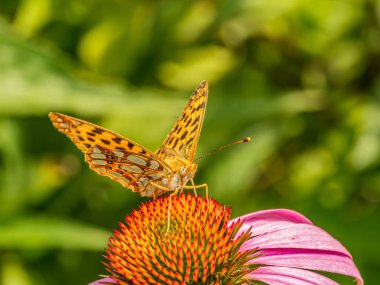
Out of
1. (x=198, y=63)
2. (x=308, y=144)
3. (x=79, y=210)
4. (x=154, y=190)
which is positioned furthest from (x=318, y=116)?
(x=154, y=190)

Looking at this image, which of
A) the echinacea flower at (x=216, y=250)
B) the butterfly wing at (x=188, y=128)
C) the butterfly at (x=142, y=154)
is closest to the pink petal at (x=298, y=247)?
the echinacea flower at (x=216, y=250)

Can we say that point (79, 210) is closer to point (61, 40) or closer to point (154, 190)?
point (61, 40)

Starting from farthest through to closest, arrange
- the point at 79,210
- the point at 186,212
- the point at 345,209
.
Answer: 1. the point at 79,210
2. the point at 345,209
3. the point at 186,212

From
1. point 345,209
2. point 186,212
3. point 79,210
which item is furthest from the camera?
point 79,210

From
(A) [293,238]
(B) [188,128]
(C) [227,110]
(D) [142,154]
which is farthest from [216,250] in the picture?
(C) [227,110]

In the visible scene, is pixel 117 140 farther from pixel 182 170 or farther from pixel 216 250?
pixel 216 250
